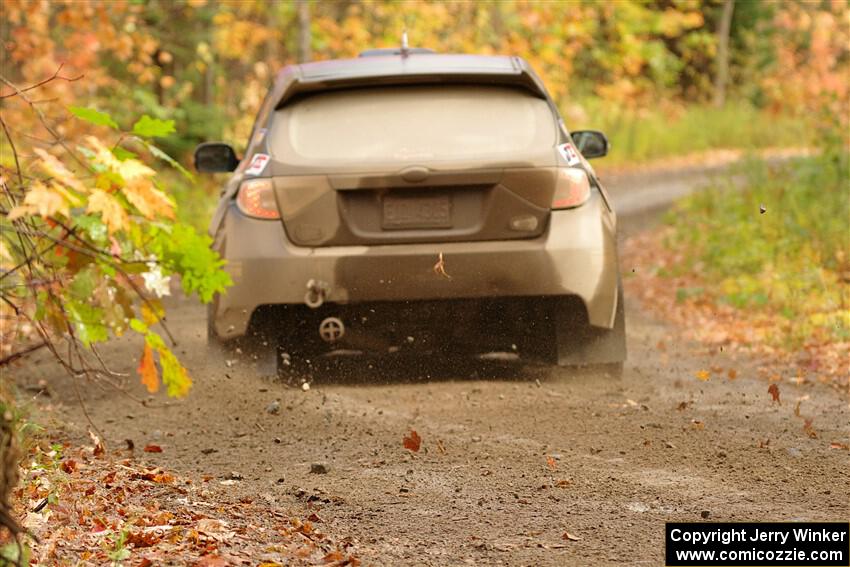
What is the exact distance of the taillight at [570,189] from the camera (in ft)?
24.8

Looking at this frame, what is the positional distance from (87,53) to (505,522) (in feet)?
47.2

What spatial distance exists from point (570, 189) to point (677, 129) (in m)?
29.1

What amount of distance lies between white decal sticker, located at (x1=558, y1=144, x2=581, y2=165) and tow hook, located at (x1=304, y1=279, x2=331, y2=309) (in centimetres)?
146

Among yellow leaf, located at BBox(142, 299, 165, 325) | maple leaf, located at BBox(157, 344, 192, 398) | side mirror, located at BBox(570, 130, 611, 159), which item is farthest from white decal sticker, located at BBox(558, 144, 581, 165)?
maple leaf, located at BBox(157, 344, 192, 398)

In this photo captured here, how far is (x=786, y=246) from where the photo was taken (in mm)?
12984

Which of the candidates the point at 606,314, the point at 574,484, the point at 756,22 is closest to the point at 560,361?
the point at 606,314

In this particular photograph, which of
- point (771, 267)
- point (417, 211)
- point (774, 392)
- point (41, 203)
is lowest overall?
point (771, 267)

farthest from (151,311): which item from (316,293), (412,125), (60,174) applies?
(412,125)

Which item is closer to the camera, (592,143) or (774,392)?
(774,392)

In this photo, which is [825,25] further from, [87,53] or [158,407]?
[158,407]

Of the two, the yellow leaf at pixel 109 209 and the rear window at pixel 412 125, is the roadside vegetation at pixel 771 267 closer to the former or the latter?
the rear window at pixel 412 125

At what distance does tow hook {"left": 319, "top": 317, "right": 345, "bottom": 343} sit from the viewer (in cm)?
761

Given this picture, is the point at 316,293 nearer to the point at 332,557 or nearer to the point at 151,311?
the point at 151,311

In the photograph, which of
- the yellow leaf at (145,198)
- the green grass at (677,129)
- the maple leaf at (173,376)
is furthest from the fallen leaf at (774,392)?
the green grass at (677,129)
